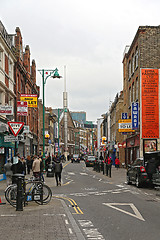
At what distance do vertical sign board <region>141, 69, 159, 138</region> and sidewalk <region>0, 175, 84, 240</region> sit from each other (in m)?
20.5

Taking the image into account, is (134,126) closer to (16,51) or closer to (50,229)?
(16,51)

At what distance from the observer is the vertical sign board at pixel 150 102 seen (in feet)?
101

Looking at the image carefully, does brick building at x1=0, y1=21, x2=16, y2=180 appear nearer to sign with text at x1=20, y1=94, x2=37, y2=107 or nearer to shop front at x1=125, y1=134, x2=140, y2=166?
sign with text at x1=20, y1=94, x2=37, y2=107

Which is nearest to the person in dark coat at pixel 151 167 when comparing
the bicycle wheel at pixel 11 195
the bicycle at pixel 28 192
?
the bicycle at pixel 28 192

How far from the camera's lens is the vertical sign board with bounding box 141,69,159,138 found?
30.8m

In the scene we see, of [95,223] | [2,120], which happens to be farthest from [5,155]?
[95,223]

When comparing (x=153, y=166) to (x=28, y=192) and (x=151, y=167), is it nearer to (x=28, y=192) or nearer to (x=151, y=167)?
(x=151, y=167)

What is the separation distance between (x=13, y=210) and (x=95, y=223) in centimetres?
291

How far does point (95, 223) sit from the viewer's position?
916 centimetres

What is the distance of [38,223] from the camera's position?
28.8 feet

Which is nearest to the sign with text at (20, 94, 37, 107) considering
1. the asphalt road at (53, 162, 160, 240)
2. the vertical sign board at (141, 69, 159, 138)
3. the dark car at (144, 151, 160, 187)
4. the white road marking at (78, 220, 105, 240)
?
the vertical sign board at (141, 69, 159, 138)

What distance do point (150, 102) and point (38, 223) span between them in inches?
931

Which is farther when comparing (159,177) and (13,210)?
(159,177)

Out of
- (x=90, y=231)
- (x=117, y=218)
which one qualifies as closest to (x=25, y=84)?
(x=117, y=218)
